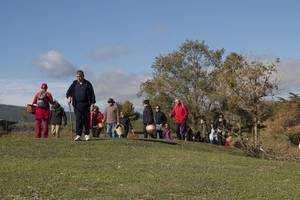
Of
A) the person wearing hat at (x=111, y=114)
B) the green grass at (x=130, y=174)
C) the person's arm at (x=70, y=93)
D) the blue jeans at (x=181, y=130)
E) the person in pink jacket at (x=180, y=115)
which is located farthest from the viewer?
the blue jeans at (x=181, y=130)

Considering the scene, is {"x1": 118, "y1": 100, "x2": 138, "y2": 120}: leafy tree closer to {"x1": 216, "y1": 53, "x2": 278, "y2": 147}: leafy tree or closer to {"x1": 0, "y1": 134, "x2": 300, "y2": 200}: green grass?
{"x1": 216, "y1": 53, "x2": 278, "y2": 147}: leafy tree

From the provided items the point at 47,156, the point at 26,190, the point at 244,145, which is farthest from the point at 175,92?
the point at 26,190

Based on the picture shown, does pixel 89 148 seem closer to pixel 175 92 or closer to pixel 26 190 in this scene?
pixel 26 190

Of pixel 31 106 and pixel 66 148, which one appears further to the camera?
pixel 31 106

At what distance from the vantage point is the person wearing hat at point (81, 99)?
55.4 ft

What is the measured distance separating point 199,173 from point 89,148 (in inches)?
178

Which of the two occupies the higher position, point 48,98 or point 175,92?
point 175,92

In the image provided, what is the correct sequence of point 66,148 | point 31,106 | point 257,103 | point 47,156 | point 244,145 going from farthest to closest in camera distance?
point 257,103
point 244,145
point 31,106
point 66,148
point 47,156

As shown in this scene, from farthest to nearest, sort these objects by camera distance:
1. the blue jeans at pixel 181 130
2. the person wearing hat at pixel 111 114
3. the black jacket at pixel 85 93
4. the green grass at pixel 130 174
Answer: the blue jeans at pixel 181 130
the person wearing hat at pixel 111 114
the black jacket at pixel 85 93
the green grass at pixel 130 174

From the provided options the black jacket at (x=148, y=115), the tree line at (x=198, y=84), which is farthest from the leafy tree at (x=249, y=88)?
the black jacket at (x=148, y=115)

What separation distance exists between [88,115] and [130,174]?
5.93 meters

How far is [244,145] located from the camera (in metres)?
22.0

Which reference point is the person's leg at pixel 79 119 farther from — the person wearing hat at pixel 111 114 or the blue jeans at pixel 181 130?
the blue jeans at pixel 181 130

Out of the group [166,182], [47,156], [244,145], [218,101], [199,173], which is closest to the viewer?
[166,182]
